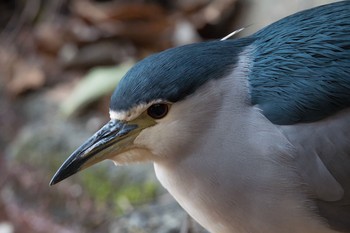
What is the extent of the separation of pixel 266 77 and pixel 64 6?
2.96 metres

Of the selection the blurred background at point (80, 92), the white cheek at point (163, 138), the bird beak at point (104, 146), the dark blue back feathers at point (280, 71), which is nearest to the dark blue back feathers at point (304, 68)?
the dark blue back feathers at point (280, 71)

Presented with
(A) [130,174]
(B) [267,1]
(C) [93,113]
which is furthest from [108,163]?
(B) [267,1]

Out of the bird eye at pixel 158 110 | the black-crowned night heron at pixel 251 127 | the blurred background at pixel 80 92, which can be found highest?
the bird eye at pixel 158 110

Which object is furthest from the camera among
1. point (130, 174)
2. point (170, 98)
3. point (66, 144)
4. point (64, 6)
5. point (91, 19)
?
point (64, 6)

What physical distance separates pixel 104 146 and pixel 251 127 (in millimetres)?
397

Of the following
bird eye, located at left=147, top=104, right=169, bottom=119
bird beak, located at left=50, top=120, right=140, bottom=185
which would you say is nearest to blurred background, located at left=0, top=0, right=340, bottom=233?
bird beak, located at left=50, top=120, right=140, bottom=185

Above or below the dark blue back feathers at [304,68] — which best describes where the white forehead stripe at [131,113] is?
above

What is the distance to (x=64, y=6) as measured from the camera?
4.66 meters

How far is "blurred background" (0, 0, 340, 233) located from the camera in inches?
128

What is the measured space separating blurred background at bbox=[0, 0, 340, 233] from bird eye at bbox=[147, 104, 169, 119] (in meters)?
0.87

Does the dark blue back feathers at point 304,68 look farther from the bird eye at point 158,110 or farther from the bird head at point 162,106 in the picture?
the bird eye at point 158,110

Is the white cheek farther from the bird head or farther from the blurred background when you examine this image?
the blurred background

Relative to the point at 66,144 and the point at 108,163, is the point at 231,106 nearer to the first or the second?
the point at 108,163

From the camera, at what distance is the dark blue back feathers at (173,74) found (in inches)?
72.9
